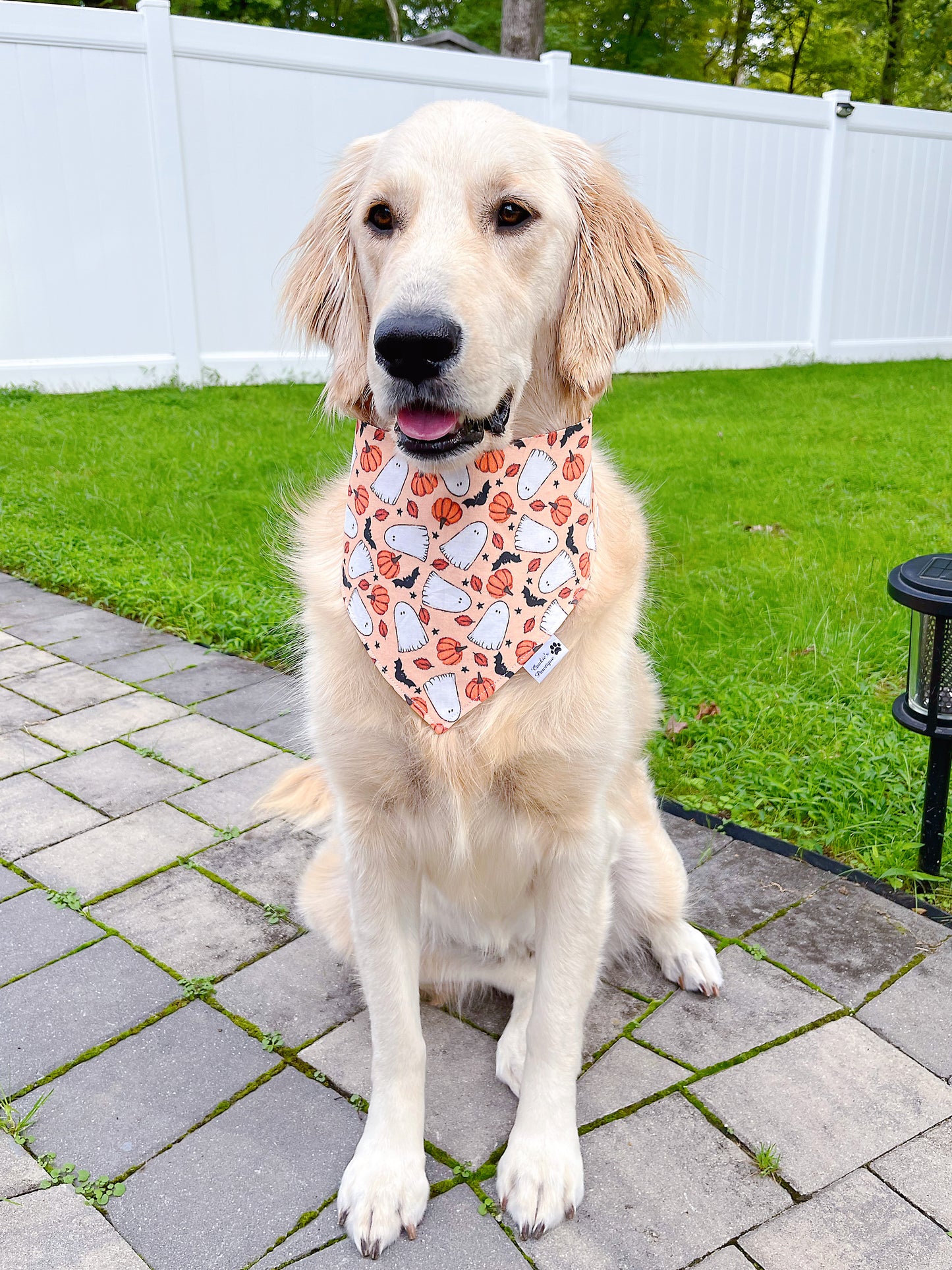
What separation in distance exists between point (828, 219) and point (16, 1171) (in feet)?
39.5

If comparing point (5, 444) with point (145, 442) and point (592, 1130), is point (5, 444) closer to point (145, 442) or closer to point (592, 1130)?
point (145, 442)

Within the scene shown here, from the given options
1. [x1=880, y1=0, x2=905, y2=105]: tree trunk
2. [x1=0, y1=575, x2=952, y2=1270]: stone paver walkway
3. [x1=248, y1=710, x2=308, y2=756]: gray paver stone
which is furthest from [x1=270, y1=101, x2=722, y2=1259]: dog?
[x1=880, y1=0, x2=905, y2=105]: tree trunk

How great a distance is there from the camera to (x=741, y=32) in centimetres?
2203

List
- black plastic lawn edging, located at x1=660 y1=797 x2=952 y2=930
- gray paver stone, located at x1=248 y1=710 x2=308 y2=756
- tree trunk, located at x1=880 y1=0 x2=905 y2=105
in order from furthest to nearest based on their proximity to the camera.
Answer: tree trunk, located at x1=880 y1=0 x2=905 y2=105 < gray paver stone, located at x1=248 y1=710 x2=308 y2=756 < black plastic lawn edging, located at x1=660 y1=797 x2=952 y2=930

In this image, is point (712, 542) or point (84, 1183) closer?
point (84, 1183)

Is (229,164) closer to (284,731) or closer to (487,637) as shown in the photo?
(284,731)

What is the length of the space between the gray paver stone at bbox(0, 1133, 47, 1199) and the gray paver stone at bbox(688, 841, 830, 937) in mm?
1538

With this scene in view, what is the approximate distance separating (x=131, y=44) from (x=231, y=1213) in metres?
9.37

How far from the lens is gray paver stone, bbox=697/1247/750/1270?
5.37ft

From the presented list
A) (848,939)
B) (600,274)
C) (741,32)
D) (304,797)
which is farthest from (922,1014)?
(741,32)

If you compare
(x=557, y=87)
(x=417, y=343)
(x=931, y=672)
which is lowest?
(x=931, y=672)

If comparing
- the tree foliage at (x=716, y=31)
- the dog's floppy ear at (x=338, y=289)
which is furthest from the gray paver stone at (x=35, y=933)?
the tree foliage at (x=716, y=31)

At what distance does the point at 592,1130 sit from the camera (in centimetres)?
193

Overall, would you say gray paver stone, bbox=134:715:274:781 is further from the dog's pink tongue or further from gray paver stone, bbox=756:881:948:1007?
the dog's pink tongue
